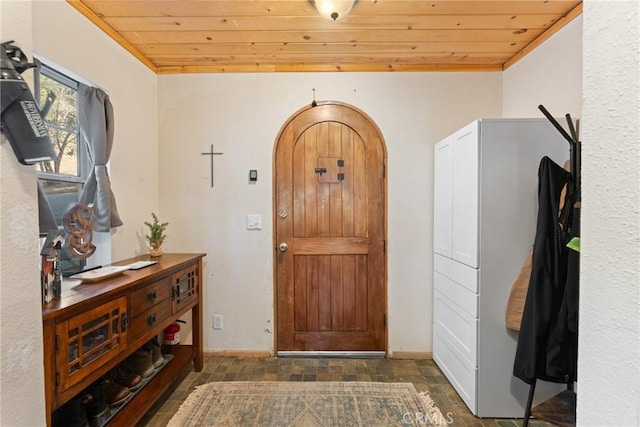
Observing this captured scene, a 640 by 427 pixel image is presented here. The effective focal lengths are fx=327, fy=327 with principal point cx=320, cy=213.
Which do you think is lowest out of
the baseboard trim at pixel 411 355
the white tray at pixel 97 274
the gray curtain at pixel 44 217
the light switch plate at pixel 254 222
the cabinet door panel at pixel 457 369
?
the baseboard trim at pixel 411 355

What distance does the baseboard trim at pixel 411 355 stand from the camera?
2.77 m

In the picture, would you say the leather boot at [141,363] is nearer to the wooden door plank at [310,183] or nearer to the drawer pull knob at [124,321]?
the drawer pull knob at [124,321]

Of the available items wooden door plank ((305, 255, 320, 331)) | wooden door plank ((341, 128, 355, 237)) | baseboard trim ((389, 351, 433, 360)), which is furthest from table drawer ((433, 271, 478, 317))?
wooden door plank ((305, 255, 320, 331))

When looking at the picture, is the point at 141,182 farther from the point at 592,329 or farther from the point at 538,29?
the point at 538,29

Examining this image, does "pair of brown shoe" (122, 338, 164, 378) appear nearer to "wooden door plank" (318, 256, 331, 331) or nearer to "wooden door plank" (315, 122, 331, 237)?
"wooden door plank" (318, 256, 331, 331)

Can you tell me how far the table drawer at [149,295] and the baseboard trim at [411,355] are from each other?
188cm

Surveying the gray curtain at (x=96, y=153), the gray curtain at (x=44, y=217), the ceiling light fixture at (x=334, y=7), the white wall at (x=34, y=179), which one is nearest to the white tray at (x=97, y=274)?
the gray curtain at (x=44, y=217)

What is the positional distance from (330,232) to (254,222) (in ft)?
2.16

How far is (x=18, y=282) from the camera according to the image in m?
0.83

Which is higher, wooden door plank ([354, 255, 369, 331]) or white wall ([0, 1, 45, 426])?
white wall ([0, 1, 45, 426])

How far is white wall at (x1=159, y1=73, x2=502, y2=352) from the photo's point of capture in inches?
110

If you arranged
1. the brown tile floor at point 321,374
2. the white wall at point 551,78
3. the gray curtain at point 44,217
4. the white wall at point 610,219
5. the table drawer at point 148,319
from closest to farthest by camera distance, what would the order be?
the white wall at point 610,219 < the gray curtain at point 44,217 < the table drawer at point 148,319 < the white wall at point 551,78 < the brown tile floor at point 321,374

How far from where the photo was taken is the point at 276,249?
280cm

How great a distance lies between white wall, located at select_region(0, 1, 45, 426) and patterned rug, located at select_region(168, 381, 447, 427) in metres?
1.32
